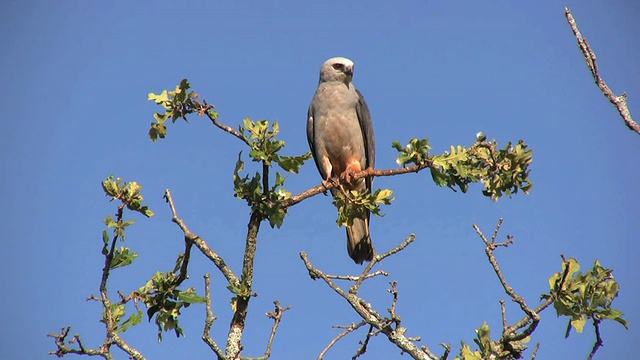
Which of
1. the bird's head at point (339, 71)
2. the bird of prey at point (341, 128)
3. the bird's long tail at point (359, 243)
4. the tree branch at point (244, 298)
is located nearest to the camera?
the tree branch at point (244, 298)

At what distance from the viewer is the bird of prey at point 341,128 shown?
870 centimetres

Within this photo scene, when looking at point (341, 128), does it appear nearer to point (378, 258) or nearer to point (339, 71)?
point (339, 71)

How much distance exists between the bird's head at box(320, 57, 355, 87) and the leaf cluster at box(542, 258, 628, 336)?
5737mm

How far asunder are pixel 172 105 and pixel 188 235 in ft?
2.86

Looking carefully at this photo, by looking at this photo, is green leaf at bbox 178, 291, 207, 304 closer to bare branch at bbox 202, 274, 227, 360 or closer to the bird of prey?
bare branch at bbox 202, 274, 227, 360

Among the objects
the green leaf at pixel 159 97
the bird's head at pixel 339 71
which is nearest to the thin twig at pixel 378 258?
the green leaf at pixel 159 97

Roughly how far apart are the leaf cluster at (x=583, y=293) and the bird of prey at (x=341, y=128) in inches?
190

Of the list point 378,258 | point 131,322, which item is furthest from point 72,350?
point 378,258

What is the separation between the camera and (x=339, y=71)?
9047mm

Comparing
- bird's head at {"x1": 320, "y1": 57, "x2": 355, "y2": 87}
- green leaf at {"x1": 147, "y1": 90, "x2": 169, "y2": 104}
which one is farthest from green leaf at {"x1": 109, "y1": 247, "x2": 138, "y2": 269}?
bird's head at {"x1": 320, "y1": 57, "x2": 355, "y2": 87}

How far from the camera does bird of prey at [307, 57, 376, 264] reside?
28.5 ft

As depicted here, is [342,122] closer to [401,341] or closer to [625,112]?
[401,341]

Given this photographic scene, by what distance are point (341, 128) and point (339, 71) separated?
864 mm

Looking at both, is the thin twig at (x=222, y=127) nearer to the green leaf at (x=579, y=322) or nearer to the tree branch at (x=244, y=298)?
the tree branch at (x=244, y=298)
